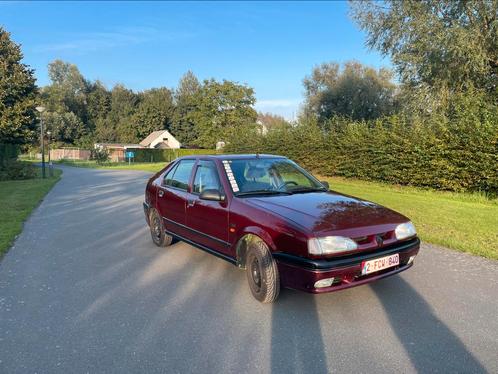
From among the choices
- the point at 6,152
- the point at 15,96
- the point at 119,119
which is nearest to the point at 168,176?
the point at 6,152

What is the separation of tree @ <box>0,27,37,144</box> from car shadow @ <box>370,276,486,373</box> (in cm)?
2986

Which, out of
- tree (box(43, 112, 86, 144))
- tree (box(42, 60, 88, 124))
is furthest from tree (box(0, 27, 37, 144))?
tree (box(42, 60, 88, 124))

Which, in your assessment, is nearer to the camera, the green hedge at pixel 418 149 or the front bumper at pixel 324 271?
the front bumper at pixel 324 271

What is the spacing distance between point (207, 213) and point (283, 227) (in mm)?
1483

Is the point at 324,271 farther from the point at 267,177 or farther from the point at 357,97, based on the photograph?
the point at 357,97

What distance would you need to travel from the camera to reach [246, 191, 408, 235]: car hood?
12.6 feet

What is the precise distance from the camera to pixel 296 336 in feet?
11.1

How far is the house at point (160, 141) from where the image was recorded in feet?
254

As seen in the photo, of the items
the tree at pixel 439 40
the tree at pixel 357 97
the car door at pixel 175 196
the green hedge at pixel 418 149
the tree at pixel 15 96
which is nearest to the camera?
the car door at pixel 175 196

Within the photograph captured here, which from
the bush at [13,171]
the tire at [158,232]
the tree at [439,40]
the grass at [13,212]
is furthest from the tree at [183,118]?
the tire at [158,232]

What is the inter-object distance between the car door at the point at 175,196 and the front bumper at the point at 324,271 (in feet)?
7.30

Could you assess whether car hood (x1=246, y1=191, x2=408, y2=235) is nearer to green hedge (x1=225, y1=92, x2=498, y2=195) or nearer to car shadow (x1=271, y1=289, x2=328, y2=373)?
car shadow (x1=271, y1=289, x2=328, y2=373)

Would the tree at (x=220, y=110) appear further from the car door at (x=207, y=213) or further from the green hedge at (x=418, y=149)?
the car door at (x=207, y=213)

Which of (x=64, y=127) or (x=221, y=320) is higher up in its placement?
(x=64, y=127)
